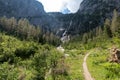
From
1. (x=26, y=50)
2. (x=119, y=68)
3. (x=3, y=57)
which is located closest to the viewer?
(x=119, y=68)

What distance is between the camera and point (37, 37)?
189250 mm

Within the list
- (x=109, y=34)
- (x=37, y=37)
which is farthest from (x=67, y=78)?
(x=37, y=37)

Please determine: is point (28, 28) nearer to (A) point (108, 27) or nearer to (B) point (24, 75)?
(A) point (108, 27)

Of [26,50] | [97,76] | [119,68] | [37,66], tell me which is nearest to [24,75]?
[37,66]

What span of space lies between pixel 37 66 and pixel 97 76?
12.5 m

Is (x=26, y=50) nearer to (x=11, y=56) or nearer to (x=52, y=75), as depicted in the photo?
(x=11, y=56)

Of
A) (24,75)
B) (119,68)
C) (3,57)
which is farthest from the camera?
(3,57)

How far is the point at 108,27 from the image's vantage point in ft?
539

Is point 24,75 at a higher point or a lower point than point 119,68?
lower

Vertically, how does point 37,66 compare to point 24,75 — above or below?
above

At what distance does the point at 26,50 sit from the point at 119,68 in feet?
215

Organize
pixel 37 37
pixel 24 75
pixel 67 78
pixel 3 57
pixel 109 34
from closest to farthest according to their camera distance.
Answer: pixel 67 78 < pixel 24 75 < pixel 3 57 < pixel 109 34 < pixel 37 37

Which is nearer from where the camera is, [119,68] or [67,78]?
[119,68]

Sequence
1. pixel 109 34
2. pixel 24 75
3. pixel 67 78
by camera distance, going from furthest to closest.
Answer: pixel 109 34 → pixel 24 75 → pixel 67 78
